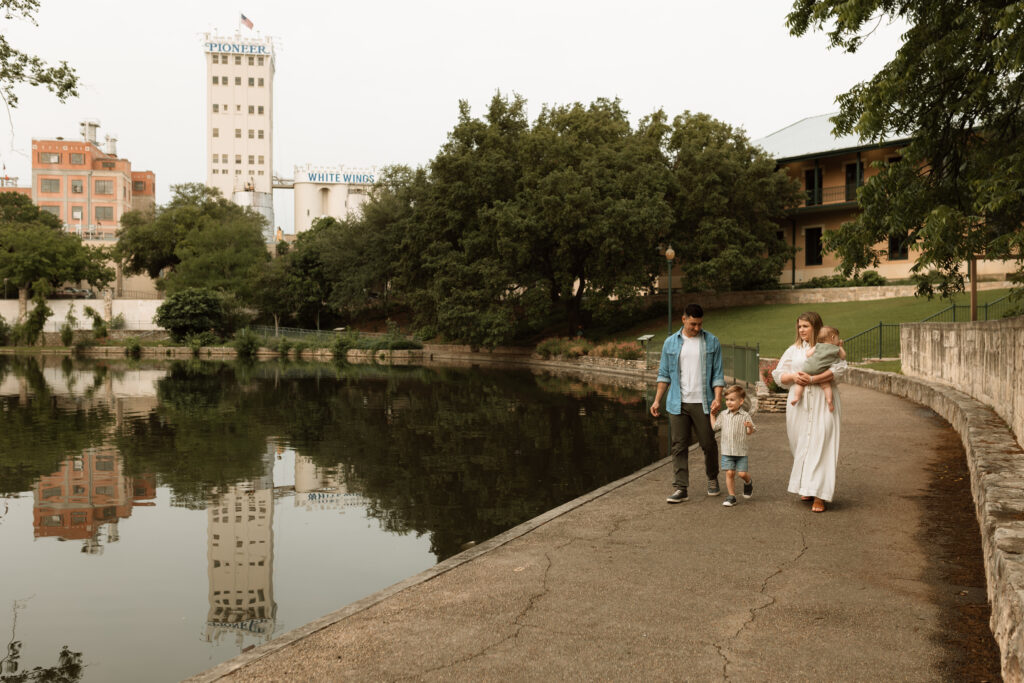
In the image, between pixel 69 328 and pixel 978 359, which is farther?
pixel 69 328

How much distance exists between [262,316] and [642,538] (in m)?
68.1

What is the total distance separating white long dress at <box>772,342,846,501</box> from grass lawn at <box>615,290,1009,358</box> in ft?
79.3

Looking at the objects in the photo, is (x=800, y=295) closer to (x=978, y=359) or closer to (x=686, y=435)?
(x=978, y=359)

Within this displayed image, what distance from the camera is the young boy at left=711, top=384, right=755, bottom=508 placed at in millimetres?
8289

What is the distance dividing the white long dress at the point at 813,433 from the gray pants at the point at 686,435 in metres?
0.85

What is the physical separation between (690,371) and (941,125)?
10.2 m

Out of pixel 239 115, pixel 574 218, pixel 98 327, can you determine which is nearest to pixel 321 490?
pixel 574 218

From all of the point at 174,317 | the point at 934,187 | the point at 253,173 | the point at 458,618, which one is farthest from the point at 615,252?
the point at 253,173

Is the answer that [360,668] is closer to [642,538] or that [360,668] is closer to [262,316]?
[642,538]

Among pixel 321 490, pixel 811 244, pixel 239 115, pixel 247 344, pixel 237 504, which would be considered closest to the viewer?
pixel 237 504

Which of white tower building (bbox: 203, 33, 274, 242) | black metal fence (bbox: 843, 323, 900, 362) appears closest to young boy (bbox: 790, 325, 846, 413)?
black metal fence (bbox: 843, 323, 900, 362)

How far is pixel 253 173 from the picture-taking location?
11762 cm

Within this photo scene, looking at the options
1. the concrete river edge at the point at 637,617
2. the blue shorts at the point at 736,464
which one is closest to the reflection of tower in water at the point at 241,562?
the concrete river edge at the point at 637,617

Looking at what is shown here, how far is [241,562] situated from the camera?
838 cm
